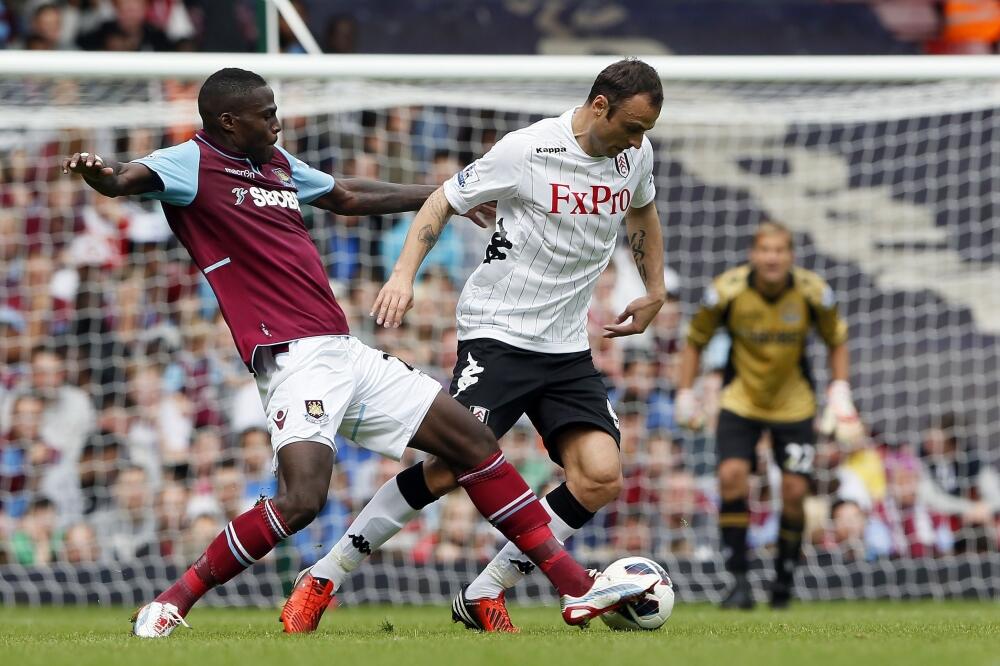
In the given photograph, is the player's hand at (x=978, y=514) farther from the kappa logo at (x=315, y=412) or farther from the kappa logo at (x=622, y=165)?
the kappa logo at (x=315, y=412)

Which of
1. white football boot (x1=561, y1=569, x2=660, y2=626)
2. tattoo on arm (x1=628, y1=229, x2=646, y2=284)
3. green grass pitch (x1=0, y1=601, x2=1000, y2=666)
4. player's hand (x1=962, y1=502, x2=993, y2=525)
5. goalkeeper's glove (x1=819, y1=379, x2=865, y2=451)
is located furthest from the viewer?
player's hand (x1=962, y1=502, x2=993, y2=525)

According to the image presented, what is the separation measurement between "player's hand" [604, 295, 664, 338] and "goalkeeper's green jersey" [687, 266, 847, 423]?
270cm

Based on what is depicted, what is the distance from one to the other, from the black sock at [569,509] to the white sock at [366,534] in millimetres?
590

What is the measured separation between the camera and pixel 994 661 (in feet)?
14.1

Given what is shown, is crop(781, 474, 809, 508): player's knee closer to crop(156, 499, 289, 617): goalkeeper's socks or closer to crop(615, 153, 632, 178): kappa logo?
crop(615, 153, 632, 178): kappa logo

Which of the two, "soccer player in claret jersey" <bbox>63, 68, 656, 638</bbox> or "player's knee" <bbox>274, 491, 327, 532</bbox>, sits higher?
"soccer player in claret jersey" <bbox>63, 68, 656, 638</bbox>

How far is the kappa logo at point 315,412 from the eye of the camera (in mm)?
5395

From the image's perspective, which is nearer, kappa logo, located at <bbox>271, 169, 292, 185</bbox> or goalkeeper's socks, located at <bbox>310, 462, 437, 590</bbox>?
kappa logo, located at <bbox>271, 169, 292, 185</bbox>

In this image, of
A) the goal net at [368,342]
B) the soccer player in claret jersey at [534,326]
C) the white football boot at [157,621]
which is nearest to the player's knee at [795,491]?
the goal net at [368,342]

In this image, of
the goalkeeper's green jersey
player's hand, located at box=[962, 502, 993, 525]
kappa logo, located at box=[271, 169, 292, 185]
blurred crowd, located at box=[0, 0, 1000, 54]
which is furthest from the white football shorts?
player's hand, located at box=[962, 502, 993, 525]

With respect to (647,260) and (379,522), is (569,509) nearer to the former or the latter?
(379,522)

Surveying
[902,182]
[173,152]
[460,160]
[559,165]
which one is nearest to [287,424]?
[173,152]

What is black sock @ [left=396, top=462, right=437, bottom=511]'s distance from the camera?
5957 millimetres

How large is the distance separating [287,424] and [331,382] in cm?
24
